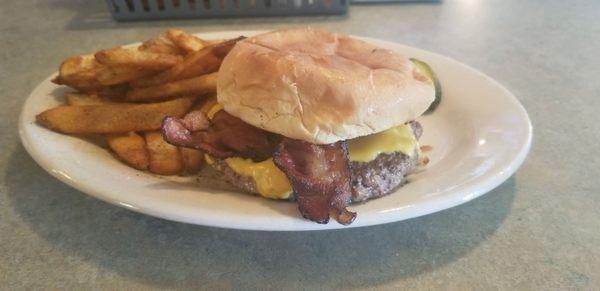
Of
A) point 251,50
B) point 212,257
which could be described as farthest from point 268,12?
point 212,257

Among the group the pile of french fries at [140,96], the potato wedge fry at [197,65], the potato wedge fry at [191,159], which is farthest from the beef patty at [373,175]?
the potato wedge fry at [197,65]

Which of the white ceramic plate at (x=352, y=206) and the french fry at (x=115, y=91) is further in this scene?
the french fry at (x=115, y=91)

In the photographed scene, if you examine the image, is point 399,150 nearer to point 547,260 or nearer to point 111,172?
point 547,260

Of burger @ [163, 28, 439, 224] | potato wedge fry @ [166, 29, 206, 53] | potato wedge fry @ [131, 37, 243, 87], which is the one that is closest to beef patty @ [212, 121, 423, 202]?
burger @ [163, 28, 439, 224]

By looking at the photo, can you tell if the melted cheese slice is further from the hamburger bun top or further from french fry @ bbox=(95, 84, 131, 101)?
french fry @ bbox=(95, 84, 131, 101)

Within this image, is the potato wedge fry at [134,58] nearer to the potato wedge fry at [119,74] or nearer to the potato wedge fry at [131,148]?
the potato wedge fry at [119,74]

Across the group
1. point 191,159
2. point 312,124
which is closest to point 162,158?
point 191,159

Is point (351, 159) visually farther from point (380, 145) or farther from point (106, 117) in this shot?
point (106, 117)
